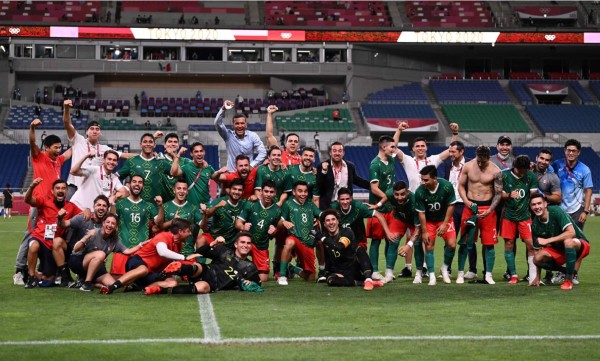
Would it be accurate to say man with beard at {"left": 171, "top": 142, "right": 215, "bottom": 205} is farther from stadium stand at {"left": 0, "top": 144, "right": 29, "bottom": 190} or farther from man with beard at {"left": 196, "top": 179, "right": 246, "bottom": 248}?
stadium stand at {"left": 0, "top": 144, "right": 29, "bottom": 190}

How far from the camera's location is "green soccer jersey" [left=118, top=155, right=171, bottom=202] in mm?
14195

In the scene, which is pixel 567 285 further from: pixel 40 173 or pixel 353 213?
pixel 40 173

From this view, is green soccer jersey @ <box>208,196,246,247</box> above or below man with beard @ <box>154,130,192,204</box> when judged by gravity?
below

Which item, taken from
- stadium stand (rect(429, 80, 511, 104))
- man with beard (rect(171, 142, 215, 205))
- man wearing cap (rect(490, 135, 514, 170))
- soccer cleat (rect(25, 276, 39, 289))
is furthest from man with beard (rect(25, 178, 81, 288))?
→ stadium stand (rect(429, 80, 511, 104))

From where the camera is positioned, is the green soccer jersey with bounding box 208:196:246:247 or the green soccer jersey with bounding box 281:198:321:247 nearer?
the green soccer jersey with bounding box 208:196:246:247

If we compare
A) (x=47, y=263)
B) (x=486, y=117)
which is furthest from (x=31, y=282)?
(x=486, y=117)

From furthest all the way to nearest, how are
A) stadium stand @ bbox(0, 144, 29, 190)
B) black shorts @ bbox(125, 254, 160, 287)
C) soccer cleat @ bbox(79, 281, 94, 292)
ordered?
1. stadium stand @ bbox(0, 144, 29, 190)
2. soccer cleat @ bbox(79, 281, 94, 292)
3. black shorts @ bbox(125, 254, 160, 287)

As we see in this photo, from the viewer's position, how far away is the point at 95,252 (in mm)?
12727

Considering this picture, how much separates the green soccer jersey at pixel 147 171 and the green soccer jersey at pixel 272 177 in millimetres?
1447

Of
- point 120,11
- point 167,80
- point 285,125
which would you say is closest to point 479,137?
point 285,125

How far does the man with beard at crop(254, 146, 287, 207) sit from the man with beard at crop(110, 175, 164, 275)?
5.61ft

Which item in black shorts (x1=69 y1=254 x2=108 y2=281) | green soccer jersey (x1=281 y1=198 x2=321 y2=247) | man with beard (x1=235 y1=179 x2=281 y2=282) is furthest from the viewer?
green soccer jersey (x1=281 y1=198 x2=321 y2=247)

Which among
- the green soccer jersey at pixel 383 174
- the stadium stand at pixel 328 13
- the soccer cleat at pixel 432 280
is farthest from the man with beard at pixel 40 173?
the stadium stand at pixel 328 13

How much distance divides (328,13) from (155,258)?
49.0 metres
